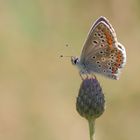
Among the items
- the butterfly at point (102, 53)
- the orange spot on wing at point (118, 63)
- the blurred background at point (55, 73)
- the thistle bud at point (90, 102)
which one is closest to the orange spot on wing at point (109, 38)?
the butterfly at point (102, 53)

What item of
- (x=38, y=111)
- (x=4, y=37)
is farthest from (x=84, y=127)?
(x=4, y=37)

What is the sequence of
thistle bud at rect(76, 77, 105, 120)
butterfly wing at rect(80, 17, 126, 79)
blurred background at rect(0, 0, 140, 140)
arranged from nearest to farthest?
thistle bud at rect(76, 77, 105, 120) → butterfly wing at rect(80, 17, 126, 79) → blurred background at rect(0, 0, 140, 140)

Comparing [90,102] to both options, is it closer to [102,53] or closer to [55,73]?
[102,53]

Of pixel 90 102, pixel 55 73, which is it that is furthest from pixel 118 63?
pixel 55 73

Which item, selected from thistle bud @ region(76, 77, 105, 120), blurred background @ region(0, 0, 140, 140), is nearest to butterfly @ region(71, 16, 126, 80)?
thistle bud @ region(76, 77, 105, 120)

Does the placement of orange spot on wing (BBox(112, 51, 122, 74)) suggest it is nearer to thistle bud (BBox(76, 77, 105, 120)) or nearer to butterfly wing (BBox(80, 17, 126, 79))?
butterfly wing (BBox(80, 17, 126, 79))
